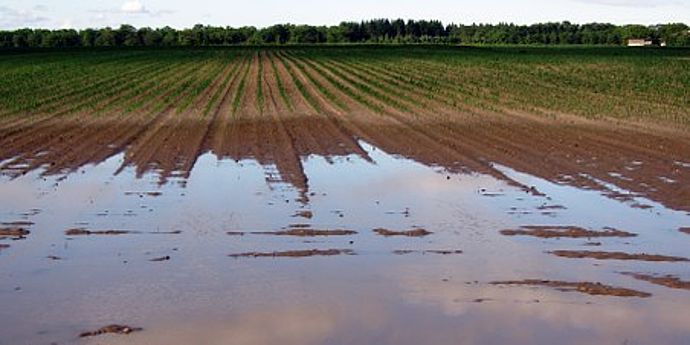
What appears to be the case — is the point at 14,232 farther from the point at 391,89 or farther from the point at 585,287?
the point at 391,89

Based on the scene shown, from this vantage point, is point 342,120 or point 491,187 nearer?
point 491,187

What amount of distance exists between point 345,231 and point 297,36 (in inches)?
6545

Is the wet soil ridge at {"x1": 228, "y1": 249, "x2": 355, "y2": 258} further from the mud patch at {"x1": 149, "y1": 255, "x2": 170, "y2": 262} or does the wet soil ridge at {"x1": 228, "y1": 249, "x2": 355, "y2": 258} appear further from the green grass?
the green grass

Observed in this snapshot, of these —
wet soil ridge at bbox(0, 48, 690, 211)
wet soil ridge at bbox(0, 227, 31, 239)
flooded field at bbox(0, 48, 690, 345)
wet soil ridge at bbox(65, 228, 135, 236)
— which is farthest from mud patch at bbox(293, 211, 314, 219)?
wet soil ridge at bbox(0, 227, 31, 239)

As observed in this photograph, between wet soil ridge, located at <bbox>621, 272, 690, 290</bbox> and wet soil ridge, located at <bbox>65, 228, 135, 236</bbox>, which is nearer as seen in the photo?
wet soil ridge, located at <bbox>621, 272, 690, 290</bbox>

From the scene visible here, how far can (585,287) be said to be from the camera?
29.4ft

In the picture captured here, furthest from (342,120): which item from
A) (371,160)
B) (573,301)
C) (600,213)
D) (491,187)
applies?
(573,301)

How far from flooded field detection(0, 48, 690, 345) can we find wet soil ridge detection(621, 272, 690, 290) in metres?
0.03

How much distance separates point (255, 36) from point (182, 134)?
511ft

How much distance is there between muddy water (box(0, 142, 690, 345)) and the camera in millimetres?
7844

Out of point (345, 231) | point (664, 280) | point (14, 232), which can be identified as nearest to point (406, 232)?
point (345, 231)

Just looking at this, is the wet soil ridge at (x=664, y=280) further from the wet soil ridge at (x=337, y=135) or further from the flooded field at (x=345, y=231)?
the wet soil ridge at (x=337, y=135)

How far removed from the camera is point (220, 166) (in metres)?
17.4

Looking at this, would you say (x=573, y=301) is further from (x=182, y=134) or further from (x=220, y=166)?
(x=182, y=134)
